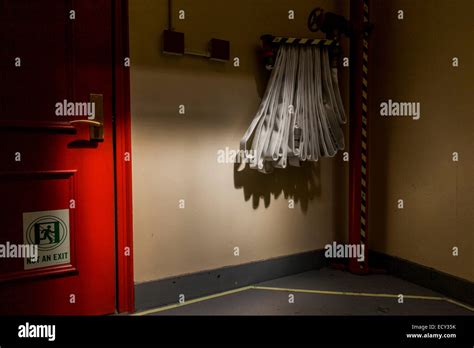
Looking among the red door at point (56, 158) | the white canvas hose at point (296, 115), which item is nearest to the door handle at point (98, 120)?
the red door at point (56, 158)

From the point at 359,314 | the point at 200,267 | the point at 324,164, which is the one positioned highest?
the point at 324,164

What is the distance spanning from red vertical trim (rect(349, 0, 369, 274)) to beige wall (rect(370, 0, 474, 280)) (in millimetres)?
211

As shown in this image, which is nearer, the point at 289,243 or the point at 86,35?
the point at 86,35

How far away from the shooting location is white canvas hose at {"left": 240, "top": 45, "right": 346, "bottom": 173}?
2.28m

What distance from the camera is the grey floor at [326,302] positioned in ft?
6.67

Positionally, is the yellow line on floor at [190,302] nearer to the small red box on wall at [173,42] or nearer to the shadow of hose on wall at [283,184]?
the shadow of hose on wall at [283,184]

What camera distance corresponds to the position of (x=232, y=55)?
2.31m

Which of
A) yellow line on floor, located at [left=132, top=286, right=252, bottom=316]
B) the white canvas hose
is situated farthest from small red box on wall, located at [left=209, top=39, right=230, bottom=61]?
yellow line on floor, located at [left=132, top=286, right=252, bottom=316]

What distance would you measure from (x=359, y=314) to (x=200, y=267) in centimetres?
97

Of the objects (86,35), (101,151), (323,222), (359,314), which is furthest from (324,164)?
(86,35)

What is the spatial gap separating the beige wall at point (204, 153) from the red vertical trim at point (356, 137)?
0.87 feet

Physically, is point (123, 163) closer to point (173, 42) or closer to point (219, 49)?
point (173, 42)

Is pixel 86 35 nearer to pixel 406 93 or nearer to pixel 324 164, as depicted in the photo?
pixel 324 164

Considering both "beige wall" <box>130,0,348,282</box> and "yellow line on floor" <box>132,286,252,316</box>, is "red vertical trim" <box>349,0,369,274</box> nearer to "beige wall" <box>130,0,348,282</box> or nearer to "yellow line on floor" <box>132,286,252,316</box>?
"beige wall" <box>130,0,348,282</box>
